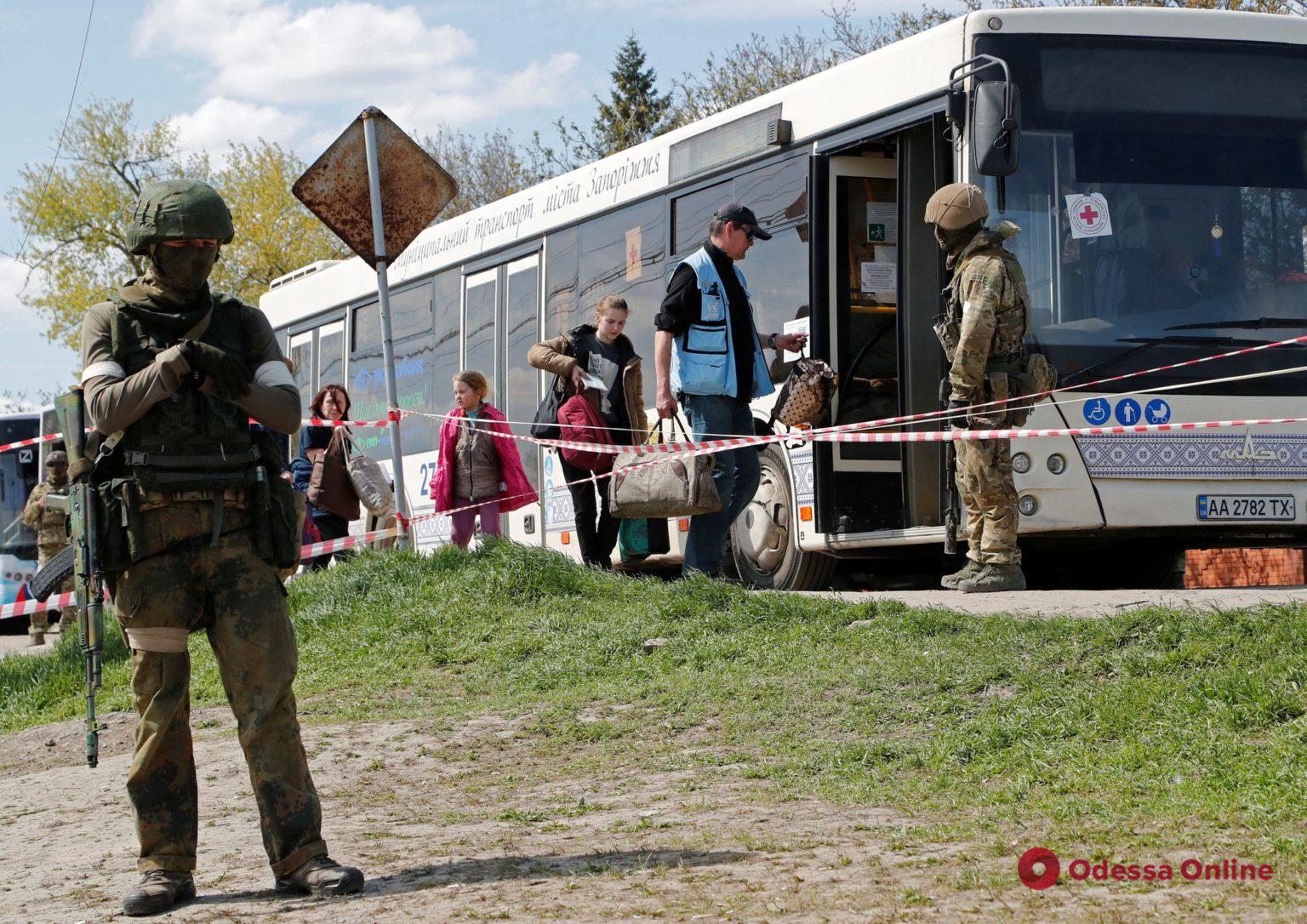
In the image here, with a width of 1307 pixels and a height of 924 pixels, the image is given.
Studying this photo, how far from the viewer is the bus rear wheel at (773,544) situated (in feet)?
36.2

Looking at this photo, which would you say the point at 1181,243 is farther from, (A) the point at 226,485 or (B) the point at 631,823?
(A) the point at 226,485

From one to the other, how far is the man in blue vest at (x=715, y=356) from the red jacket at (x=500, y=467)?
2122mm

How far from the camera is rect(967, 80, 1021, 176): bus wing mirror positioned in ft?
28.6

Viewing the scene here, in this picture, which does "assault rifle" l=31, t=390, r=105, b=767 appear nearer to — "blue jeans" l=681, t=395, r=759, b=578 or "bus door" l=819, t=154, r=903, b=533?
"blue jeans" l=681, t=395, r=759, b=578

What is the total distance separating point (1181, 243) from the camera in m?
9.34

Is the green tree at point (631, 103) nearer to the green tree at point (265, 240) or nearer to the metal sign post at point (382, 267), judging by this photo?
the green tree at point (265, 240)

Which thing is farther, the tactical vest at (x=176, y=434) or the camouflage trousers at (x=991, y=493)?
the camouflage trousers at (x=991, y=493)

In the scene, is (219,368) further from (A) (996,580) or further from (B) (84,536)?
(A) (996,580)

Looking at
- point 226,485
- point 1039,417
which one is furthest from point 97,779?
point 1039,417

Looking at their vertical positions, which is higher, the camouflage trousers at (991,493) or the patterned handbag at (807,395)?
the patterned handbag at (807,395)

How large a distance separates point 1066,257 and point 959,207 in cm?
95

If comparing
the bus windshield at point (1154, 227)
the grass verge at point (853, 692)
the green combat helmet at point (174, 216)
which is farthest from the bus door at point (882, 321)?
the green combat helmet at point (174, 216)

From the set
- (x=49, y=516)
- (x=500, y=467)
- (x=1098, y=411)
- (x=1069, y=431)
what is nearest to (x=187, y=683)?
(x=1069, y=431)
